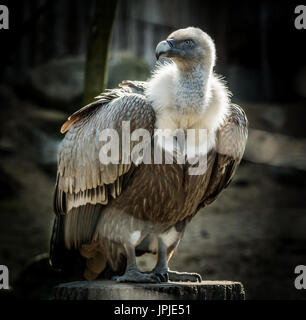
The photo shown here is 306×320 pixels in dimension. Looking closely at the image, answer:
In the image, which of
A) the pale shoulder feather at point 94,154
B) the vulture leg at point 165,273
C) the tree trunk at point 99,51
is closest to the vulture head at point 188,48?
the pale shoulder feather at point 94,154

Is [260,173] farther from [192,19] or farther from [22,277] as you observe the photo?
[22,277]

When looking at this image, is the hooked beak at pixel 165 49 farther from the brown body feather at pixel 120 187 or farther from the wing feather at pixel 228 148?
the wing feather at pixel 228 148

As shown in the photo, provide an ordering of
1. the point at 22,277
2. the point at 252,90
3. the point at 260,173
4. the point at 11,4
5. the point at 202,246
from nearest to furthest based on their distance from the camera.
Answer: the point at 22,277, the point at 202,246, the point at 11,4, the point at 260,173, the point at 252,90

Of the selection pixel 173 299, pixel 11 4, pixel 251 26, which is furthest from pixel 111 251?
pixel 251 26

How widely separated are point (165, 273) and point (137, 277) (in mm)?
308

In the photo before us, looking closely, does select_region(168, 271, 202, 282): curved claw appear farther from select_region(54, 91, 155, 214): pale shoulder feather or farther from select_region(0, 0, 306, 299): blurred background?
select_region(0, 0, 306, 299): blurred background

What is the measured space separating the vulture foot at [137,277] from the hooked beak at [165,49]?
5.86ft

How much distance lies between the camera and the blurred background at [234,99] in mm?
9336

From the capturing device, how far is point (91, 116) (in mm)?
5289

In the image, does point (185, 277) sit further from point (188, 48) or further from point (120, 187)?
point (188, 48)

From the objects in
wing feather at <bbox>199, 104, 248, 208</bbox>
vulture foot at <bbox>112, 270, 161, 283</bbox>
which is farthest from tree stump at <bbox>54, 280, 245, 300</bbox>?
wing feather at <bbox>199, 104, 248, 208</bbox>

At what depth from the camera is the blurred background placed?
9.34 meters

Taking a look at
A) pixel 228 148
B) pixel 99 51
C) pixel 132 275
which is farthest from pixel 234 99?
pixel 132 275

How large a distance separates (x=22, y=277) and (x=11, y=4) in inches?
217
